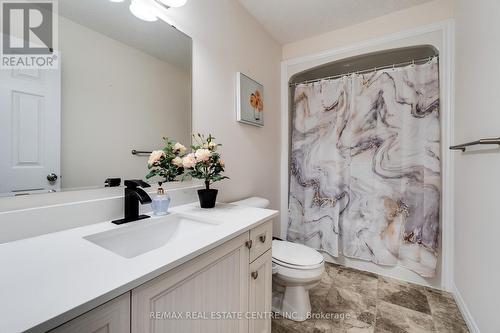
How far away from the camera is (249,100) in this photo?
1.86 m

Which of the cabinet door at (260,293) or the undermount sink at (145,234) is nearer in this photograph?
the undermount sink at (145,234)

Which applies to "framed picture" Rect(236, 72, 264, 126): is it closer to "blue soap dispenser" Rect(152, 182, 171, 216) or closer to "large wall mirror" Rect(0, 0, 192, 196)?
"large wall mirror" Rect(0, 0, 192, 196)

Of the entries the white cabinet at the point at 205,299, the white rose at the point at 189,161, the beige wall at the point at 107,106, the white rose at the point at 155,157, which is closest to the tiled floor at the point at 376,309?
the white cabinet at the point at 205,299

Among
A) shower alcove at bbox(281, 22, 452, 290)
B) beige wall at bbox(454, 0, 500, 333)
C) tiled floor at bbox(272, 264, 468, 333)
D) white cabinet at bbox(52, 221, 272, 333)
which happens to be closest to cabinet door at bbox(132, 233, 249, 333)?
white cabinet at bbox(52, 221, 272, 333)

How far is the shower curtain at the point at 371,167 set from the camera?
5.75ft

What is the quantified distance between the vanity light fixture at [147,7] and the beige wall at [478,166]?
65.9 inches

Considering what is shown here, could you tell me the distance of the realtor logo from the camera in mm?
742

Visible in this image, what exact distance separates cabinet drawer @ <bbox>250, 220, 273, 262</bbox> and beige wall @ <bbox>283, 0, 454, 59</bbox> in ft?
6.59

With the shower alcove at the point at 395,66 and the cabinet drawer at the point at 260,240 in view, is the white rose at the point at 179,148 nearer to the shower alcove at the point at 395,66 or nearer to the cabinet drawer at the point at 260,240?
the cabinet drawer at the point at 260,240

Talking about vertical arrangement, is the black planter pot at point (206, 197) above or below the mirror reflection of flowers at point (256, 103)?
below

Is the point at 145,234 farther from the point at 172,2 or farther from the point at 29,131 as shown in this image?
the point at 172,2

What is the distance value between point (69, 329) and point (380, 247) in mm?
2203

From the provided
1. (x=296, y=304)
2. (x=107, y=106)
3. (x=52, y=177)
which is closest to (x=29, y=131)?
(x=52, y=177)

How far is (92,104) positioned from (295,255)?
1456 millimetres
